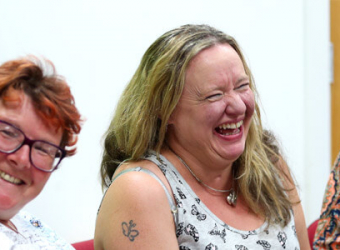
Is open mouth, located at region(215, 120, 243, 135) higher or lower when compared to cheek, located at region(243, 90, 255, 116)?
lower

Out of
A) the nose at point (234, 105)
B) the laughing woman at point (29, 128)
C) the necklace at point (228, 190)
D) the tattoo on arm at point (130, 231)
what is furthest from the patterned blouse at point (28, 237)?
the nose at point (234, 105)

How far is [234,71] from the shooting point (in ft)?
6.10

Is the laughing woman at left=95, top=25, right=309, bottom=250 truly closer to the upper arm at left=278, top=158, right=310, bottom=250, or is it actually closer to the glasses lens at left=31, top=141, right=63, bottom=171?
the upper arm at left=278, top=158, right=310, bottom=250

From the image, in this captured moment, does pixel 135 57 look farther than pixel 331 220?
Yes

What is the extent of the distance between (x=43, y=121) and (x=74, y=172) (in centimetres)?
124

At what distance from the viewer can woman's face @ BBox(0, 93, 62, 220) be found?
114 centimetres

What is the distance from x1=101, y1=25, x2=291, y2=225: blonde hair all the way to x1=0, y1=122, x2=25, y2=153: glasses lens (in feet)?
2.48

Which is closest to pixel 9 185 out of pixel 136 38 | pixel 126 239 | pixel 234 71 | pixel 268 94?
pixel 126 239

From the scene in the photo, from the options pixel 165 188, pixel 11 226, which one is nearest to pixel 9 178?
pixel 11 226

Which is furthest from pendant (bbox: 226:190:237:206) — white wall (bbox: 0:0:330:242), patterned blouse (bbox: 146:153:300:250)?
white wall (bbox: 0:0:330:242)

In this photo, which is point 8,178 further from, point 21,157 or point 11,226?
point 11,226

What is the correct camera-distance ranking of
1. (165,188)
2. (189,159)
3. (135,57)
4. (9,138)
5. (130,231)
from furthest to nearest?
(135,57) < (189,159) < (165,188) < (130,231) < (9,138)

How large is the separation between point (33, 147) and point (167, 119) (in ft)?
2.52

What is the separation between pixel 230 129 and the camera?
1.89 m
